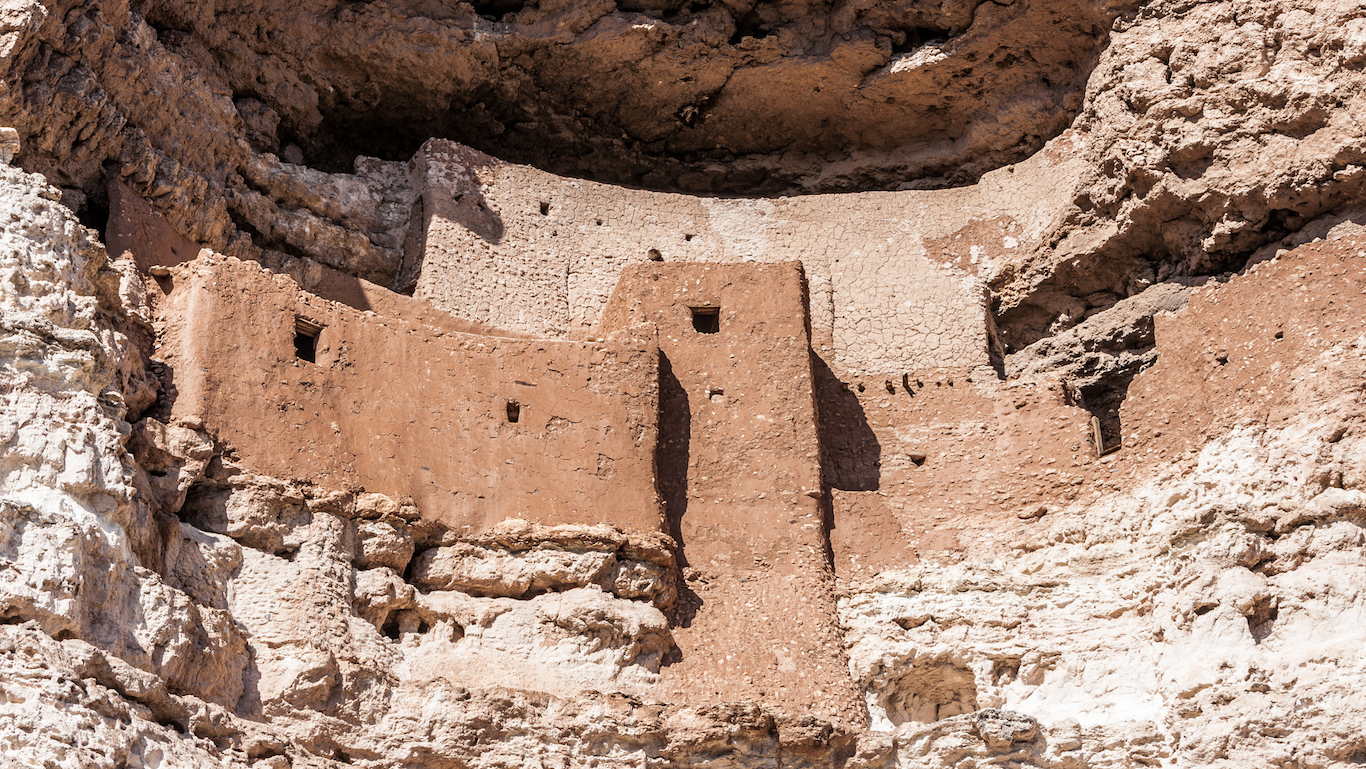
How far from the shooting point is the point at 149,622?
13641 mm

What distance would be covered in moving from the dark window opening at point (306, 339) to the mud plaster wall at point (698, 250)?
369cm

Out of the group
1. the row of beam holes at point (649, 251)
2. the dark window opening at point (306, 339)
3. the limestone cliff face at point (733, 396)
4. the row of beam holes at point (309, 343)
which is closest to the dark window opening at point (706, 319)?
the limestone cliff face at point (733, 396)

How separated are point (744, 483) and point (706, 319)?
2250 mm

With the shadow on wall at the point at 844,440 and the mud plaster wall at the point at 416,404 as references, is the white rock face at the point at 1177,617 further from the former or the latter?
the mud plaster wall at the point at 416,404

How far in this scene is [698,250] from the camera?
22.9 m

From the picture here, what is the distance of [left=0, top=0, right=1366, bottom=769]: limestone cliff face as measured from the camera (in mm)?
14609

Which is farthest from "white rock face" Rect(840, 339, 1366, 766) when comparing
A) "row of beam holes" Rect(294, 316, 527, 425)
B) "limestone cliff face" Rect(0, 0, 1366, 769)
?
"row of beam holes" Rect(294, 316, 527, 425)

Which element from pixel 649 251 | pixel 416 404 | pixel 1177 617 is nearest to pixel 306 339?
pixel 416 404

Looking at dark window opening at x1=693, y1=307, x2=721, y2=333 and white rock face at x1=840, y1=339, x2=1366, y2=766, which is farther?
dark window opening at x1=693, y1=307, x2=721, y2=333

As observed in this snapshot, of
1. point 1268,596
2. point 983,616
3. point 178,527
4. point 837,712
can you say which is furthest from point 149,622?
point 1268,596

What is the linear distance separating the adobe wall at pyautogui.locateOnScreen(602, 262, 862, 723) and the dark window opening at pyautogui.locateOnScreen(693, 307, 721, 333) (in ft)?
0.27

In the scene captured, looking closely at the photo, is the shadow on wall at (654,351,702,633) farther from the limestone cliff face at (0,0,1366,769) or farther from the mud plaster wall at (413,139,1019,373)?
the mud plaster wall at (413,139,1019,373)

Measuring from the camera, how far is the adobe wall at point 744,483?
54.2ft

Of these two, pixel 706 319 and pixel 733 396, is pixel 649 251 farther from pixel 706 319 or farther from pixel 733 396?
pixel 733 396
